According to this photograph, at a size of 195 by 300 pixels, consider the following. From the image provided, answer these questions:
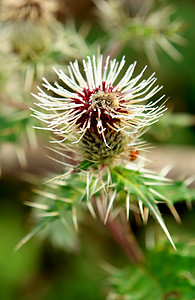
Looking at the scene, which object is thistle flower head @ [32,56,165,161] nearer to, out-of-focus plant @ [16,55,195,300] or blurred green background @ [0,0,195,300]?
out-of-focus plant @ [16,55,195,300]

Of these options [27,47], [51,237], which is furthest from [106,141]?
[51,237]

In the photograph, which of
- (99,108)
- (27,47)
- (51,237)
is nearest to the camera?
(99,108)

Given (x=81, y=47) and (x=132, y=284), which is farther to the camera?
(x=81, y=47)

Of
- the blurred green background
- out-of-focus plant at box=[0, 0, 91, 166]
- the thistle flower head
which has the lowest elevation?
the blurred green background

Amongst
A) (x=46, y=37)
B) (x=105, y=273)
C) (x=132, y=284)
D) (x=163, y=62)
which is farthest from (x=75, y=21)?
(x=132, y=284)

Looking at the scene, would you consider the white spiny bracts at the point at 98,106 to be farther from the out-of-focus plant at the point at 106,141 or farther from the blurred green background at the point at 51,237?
the blurred green background at the point at 51,237

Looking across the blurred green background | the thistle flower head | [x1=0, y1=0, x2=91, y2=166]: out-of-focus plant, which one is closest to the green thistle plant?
the thistle flower head

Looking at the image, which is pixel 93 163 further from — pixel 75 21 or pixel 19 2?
pixel 75 21

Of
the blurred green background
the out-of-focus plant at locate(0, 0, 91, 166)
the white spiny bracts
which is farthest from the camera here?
the blurred green background

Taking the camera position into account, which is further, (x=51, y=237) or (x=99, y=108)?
(x=51, y=237)

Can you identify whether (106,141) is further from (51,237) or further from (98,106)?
(51,237)

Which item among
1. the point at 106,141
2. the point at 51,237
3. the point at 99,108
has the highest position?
the point at 99,108
